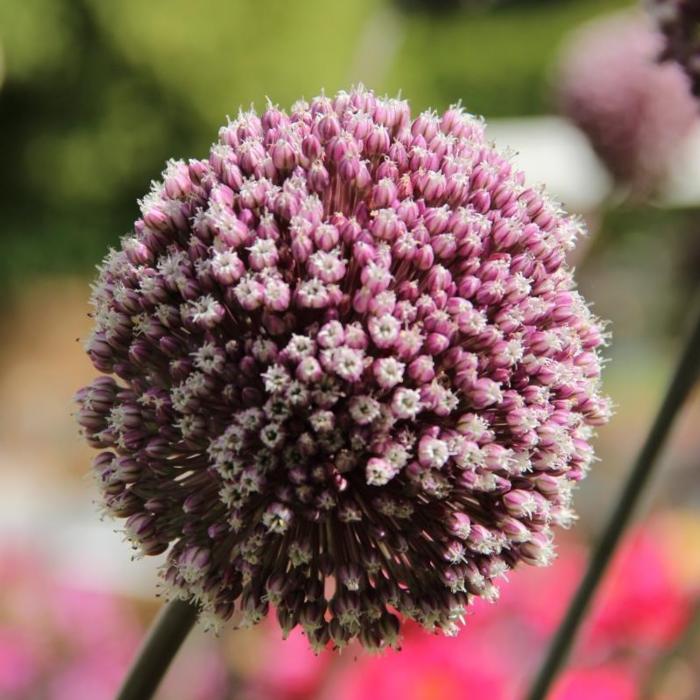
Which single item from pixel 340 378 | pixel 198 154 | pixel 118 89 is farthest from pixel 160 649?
pixel 198 154

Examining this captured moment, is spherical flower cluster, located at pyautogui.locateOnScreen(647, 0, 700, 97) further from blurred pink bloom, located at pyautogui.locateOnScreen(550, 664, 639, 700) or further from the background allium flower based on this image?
the background allium flower

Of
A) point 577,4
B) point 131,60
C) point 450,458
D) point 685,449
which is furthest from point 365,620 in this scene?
point 577,4

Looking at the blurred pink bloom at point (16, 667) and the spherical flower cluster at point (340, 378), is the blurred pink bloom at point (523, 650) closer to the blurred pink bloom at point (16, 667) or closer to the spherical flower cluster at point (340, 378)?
the blurred pink bloom at point (16, 667)

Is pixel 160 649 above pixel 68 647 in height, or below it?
above

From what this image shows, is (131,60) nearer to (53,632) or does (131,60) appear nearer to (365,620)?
(53,632)

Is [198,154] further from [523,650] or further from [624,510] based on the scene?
[624,510]
